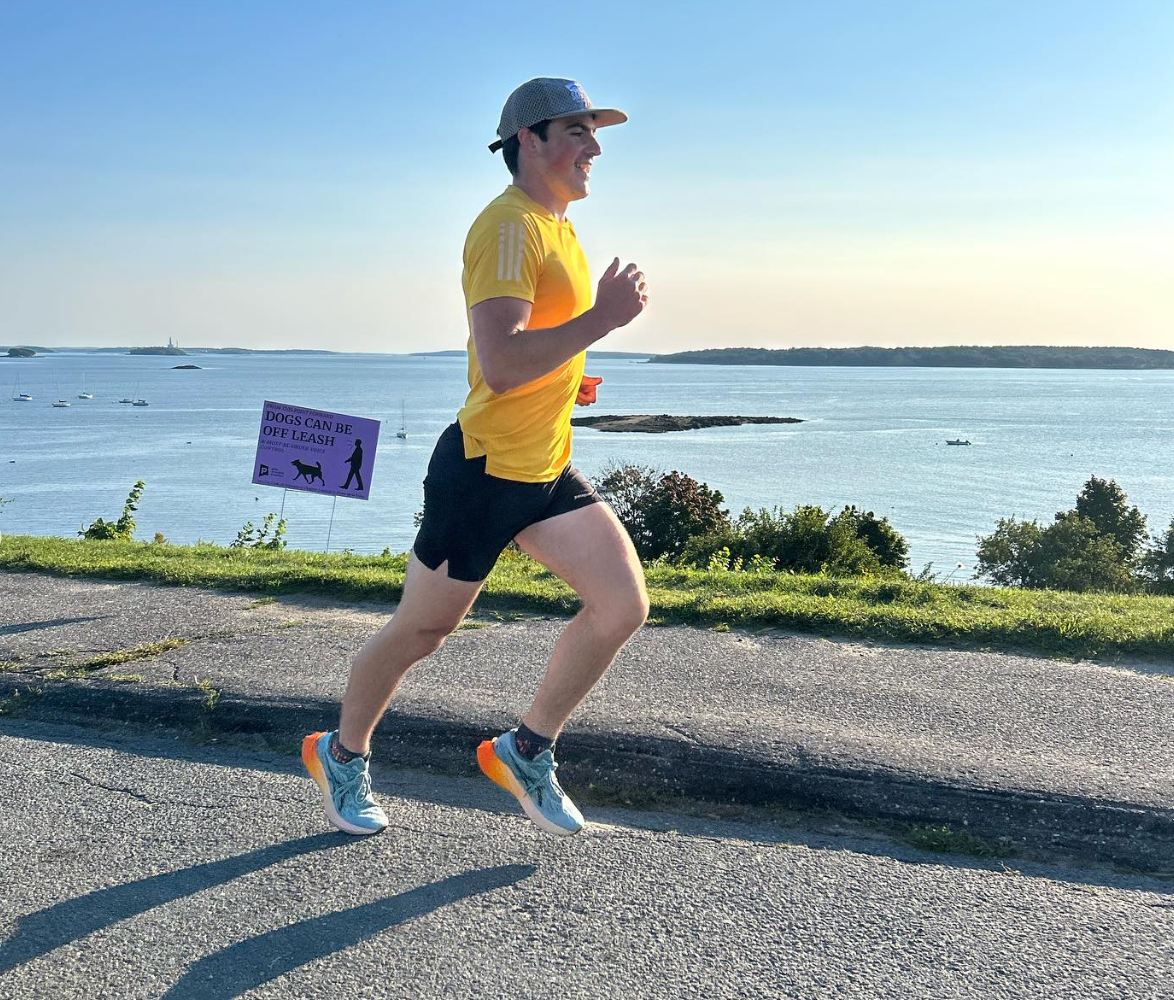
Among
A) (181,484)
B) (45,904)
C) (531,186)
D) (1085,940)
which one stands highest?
(531,186)

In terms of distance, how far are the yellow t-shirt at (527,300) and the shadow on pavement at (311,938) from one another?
3.53 ft

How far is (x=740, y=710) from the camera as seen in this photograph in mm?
4211

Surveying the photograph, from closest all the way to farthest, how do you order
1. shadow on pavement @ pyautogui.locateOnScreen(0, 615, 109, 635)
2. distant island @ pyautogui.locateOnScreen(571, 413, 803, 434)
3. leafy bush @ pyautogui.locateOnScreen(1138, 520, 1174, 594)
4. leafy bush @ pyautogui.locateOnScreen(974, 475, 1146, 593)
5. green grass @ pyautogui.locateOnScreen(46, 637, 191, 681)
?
green grass @ pyautogui.locateOnScreen(46, 637, 191, 681)
shadow on pavement @ pyautogui.locateOnScreen(0, 615, 109, 635)
leafy bush @ pyautogui.locateOnScreen(974, 475, 1146, 593)
leafy bush @ pyautogui.locateOnScreen(1138, 520, 1174, 594)
distant island @ pyautogui.locateOnScreen(571, 413, 803, 434)

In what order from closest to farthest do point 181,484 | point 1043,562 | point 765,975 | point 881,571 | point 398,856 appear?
point 765,975 < point 398,856 < point 881,571 < point 1043,562 < point 181,484

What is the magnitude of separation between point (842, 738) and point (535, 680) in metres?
1.32

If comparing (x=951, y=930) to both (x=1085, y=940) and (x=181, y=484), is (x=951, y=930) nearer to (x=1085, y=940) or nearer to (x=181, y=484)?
(x=1085, y=940)

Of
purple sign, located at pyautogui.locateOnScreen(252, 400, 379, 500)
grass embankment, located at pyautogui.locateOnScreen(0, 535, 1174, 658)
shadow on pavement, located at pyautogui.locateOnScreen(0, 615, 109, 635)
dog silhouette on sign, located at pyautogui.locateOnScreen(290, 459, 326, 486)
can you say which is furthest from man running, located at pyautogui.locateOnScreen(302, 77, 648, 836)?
dog silhouette on sign, located at pyautogui.locateOnScreen(290, 459, 326, 486)

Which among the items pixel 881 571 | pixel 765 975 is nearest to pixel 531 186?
pixel 765 975

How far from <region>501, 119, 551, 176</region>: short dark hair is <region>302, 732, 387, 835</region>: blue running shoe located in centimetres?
177

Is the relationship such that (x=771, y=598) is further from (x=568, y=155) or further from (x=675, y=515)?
(x=675, y=515)

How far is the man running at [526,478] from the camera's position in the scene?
294cm

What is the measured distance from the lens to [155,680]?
4602 millimetres

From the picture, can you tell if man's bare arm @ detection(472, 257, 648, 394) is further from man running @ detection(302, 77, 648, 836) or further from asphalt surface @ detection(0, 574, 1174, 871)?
asphalt surface @ detection(0, 574, 1174, 871)

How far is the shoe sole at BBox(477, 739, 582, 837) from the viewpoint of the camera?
10.8 ft
